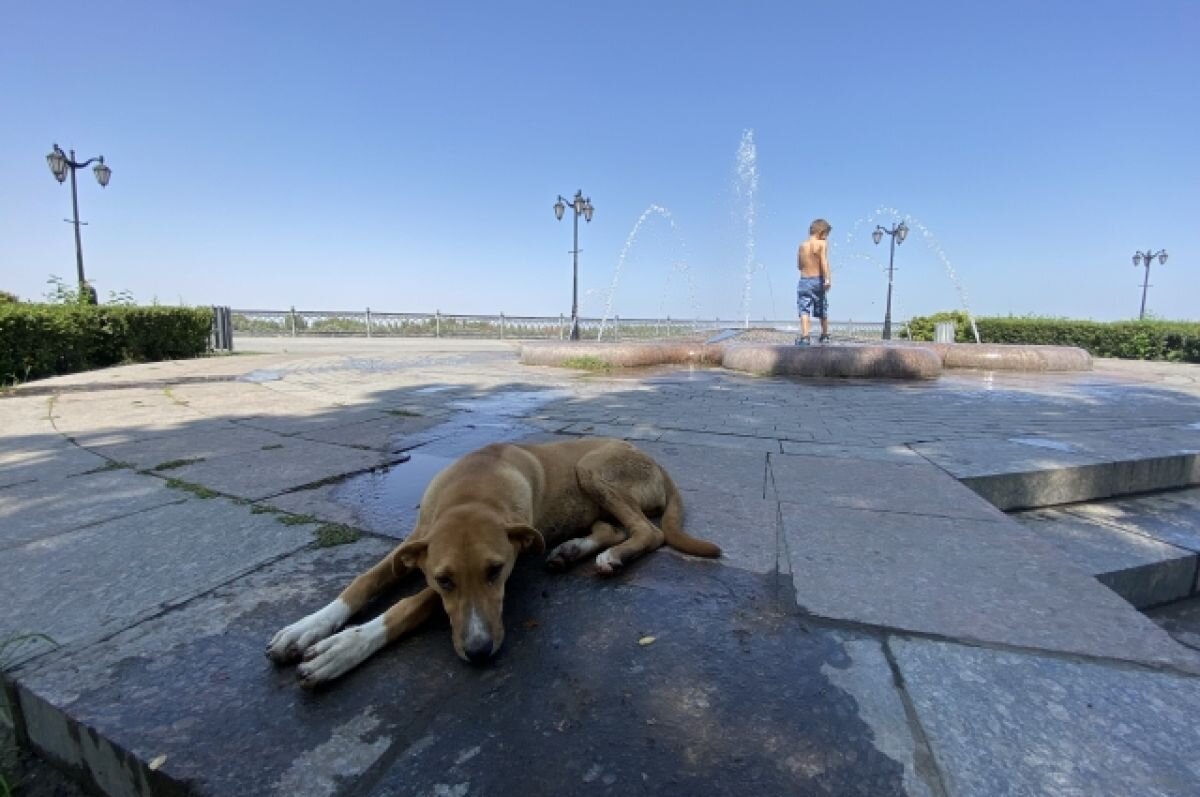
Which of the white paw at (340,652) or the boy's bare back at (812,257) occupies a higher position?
the boy's bare back at (812,257)

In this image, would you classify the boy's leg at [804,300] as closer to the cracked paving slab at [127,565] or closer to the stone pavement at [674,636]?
the stone pavement at [674,636]

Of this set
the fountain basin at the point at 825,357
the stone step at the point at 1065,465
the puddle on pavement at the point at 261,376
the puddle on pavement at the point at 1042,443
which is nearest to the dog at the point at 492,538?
Answer: the stone step at the point at 1065,465

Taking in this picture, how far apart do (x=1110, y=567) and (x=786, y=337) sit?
15267 mm

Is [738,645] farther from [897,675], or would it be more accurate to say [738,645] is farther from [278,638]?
[278,638]

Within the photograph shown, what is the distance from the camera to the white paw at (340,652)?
1618 millimetres

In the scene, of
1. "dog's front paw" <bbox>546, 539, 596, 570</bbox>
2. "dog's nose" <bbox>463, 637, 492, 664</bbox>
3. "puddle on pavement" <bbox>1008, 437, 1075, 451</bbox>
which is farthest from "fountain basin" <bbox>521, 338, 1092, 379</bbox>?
"dog's nose" <bbox>463, 637, 492, 664</bbox>

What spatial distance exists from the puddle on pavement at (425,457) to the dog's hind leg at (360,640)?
845mm

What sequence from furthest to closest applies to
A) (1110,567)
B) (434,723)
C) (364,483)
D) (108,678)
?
(364,483) < (1110,567) < (108,678) < (434,723)

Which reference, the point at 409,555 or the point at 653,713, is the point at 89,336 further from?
the point at 653,713

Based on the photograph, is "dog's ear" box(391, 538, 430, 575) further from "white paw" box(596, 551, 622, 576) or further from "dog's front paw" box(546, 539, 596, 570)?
"white paw" box(596, 551, 622, 576)

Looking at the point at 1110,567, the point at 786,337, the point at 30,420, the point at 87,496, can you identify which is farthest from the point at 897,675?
the point at 786,337

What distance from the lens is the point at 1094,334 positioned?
67.3ft

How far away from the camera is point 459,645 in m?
1.75

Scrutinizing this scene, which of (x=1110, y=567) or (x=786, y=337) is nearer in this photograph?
(x=1110, y=567)
